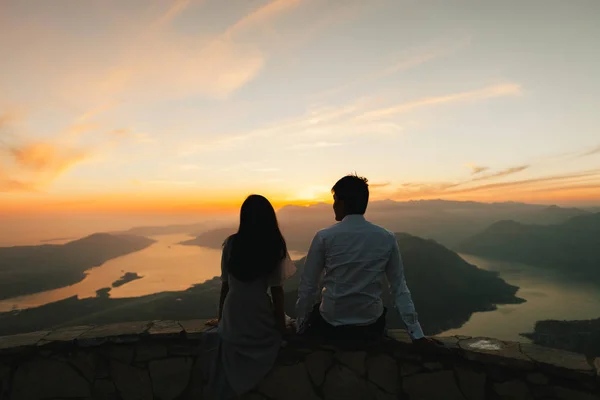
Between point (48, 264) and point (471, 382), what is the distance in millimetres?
185004

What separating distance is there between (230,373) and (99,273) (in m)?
154

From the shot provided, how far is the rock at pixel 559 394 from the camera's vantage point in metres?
3.31

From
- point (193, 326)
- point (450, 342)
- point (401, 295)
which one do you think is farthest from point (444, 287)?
point (193, 326)

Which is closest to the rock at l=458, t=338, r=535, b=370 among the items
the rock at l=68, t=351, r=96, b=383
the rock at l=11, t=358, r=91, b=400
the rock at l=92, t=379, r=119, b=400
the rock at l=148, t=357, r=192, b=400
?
the rock at l=148, t=357, r=192, b=400

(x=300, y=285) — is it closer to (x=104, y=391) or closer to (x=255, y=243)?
(x=255, y=243)

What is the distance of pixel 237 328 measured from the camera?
3.58m

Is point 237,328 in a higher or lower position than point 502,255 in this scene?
higher

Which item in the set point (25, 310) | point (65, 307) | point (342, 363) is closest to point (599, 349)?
point (342, 363)

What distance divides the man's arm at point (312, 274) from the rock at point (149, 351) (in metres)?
1.65

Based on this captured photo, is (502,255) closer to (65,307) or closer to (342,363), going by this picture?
(65,307)

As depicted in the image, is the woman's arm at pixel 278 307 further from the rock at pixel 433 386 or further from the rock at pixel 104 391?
the rock at pixel 104 391

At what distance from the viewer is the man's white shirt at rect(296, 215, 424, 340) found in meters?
3.59

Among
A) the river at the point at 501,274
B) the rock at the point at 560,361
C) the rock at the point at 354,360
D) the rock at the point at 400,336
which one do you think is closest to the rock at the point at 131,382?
the rock at the point at 354,360

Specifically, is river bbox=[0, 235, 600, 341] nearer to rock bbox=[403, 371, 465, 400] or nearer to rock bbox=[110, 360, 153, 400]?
rock bbox=[403, 371, 465, 400]
